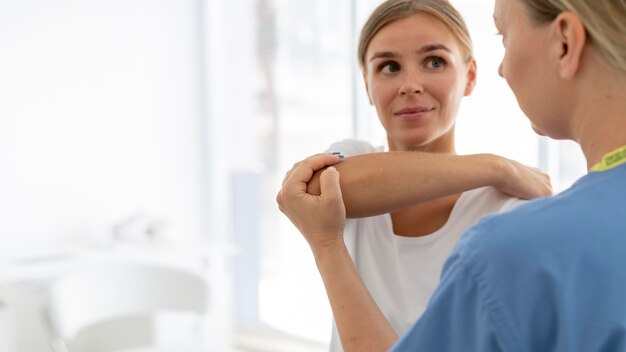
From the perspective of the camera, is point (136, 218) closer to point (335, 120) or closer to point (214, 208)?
point (214, 208)

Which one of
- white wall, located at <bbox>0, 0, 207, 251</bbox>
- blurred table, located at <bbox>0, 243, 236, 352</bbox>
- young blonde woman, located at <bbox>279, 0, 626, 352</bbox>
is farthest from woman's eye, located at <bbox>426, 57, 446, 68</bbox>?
white wall, located at <bbox>0, 0, 207, 251</bbox>

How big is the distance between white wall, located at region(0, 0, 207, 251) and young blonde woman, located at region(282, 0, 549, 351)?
251 centimetres

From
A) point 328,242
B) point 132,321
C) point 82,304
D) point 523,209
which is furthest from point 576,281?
point 132,321

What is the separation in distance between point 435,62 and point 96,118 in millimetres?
2829

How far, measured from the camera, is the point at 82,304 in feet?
7.45

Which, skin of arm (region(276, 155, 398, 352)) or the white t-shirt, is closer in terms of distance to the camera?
skin of arm (region(276, 155, 398, 352))

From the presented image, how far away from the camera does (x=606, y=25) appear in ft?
2.12

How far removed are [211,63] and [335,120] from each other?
0.97 metres

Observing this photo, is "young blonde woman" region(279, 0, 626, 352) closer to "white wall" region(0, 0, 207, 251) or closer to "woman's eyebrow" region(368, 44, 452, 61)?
"woman's eyebrow" region(368, 44, 452, 61)

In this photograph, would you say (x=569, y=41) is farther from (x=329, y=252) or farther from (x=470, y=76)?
(x=470, y=76)

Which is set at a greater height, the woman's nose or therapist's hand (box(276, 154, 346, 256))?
the woman's nose

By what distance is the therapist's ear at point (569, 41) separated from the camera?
658 millimetres

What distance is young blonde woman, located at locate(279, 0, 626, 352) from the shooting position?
→ 0.60m

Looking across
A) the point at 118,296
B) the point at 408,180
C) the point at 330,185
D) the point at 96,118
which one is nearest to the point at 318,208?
the point at 330,185
